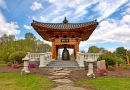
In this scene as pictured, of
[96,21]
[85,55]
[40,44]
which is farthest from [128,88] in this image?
[40,44]

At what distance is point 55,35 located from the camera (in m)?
20.6

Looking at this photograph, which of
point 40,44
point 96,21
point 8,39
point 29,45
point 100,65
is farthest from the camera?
point 40,44

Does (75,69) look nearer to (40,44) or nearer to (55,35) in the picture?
(55,35)

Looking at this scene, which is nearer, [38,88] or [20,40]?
[38,88]

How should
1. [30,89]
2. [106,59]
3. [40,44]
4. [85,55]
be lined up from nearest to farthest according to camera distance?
[30,89]
[106,59]
[85,55]
[40,44]

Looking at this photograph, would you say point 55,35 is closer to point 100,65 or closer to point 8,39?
point 100,65

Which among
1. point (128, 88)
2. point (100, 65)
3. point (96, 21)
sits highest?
point (96, 21)

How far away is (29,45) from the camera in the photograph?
52.7m

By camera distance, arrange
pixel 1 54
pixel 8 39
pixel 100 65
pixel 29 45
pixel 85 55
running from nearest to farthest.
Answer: pixel 100 65 → pixel 85 55 → pixel 1 54 → pixel 8 39 → pixel 29 45

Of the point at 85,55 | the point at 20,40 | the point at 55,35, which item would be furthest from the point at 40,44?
the point at 85,55

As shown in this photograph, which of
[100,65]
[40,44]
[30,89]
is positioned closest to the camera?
[30,89]

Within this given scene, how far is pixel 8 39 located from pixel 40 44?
930 inches

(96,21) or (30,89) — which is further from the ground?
(96,21)

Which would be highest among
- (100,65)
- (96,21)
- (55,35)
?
(96,21)
